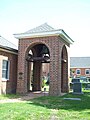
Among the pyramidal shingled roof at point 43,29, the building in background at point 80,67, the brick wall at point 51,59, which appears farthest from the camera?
the building in background at point 80,67

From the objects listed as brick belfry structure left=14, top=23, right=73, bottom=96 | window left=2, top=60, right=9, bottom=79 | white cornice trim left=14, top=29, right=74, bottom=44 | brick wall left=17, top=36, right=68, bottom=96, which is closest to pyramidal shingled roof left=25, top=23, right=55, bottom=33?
brick belfry structure left=14, top=23, right=73, bottom=96

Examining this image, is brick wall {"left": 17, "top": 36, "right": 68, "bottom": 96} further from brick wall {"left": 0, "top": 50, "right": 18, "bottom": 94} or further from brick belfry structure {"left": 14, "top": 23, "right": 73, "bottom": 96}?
brick wall {"left": 0, "top": 50, "right": 18, "bottom": 94}

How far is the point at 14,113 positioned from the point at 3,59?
8.73 metres

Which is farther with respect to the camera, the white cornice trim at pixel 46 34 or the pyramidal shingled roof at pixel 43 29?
the pyramidal shingled roof at pixel 43 29

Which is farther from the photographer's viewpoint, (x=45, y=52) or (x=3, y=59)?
(x=45, y=52)

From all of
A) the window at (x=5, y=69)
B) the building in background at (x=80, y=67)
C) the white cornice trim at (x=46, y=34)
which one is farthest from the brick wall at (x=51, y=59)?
the building in background at (x=80, y=67)

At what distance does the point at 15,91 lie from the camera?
1872 cm

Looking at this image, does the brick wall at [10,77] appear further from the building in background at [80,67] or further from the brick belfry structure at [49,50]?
the building in background at [80,67]

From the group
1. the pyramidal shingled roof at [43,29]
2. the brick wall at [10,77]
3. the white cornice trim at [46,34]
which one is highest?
the pyramidal shingled roof at [43,29]

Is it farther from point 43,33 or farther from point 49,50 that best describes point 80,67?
point 43,33

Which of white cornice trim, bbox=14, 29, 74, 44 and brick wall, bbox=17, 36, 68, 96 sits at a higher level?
white cornice trim, bbox=14, 29, 74, 44

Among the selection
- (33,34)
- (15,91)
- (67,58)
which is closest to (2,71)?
(15,91)

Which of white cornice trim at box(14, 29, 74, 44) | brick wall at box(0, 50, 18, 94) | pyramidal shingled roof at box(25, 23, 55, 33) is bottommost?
brick wall at box(0, 50, 18, 94)

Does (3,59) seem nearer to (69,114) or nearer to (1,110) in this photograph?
(1,110)
